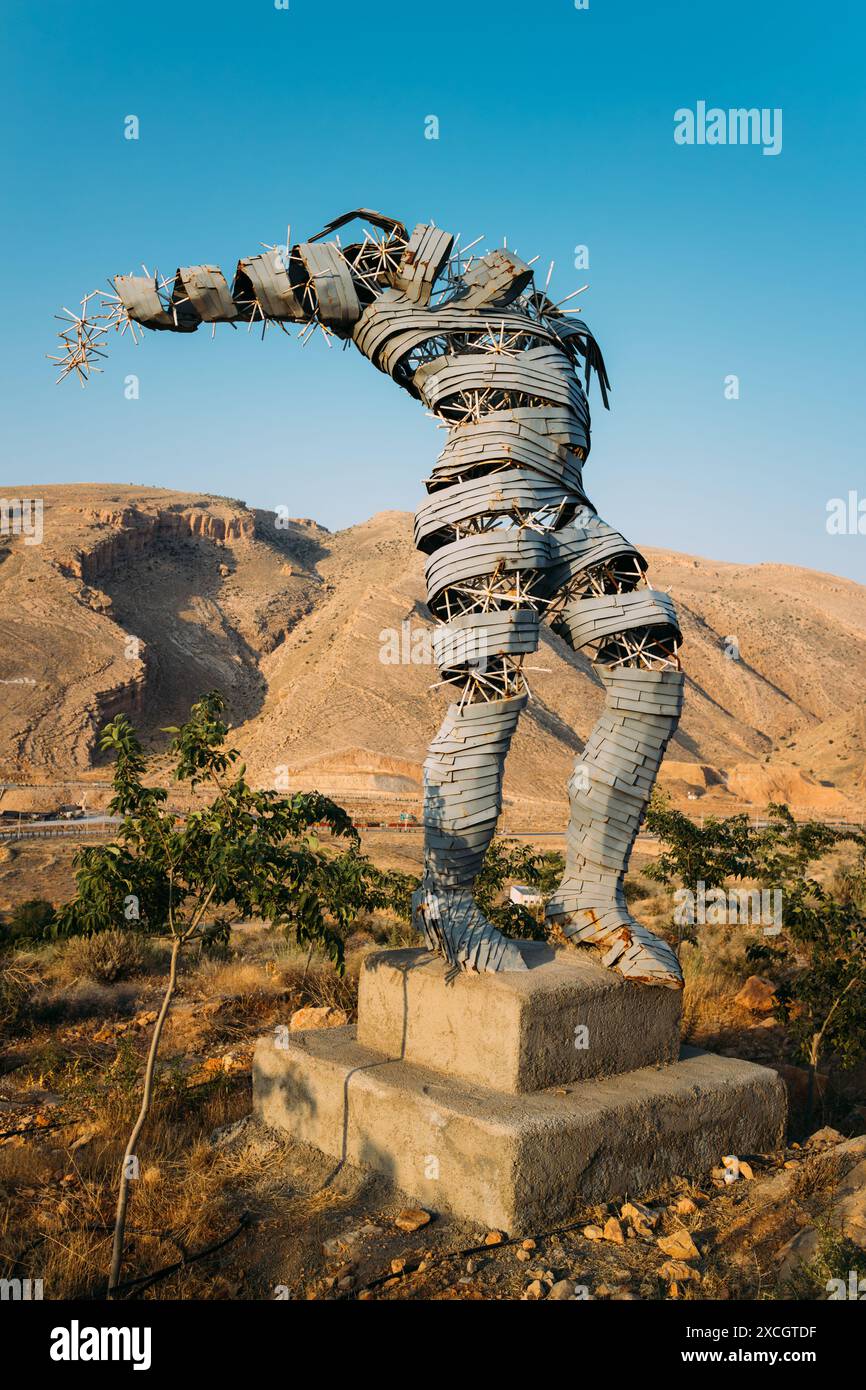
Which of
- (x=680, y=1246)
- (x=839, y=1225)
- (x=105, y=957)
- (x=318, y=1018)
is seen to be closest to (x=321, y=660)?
(x=105, y=957)

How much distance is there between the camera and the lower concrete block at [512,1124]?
15.5 feet

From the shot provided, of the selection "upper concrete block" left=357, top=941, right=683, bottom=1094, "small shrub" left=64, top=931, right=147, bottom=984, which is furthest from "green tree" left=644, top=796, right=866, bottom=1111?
"small shrub" left=64, top=931, right=147, bottom=984

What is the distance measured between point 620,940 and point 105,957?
6.82 meters

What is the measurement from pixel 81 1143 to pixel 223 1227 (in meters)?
1.48

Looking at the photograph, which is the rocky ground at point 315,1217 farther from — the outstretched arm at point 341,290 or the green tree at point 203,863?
the outstretched arm at point 341,290

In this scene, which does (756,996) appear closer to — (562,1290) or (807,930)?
(807,930)

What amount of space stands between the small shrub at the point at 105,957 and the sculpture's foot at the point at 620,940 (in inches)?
244

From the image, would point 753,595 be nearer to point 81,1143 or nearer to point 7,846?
point 7,846

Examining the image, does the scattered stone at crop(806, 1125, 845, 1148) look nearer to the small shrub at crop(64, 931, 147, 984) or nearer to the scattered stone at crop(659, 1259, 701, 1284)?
the scattered stone at crop(659, 1259, 701, 1284)

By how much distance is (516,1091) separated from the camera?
16.7 feet

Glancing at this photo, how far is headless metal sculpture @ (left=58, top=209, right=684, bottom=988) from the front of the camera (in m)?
5.38

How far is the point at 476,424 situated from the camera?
5.76 metres

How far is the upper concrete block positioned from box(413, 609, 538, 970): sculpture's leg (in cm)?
21
